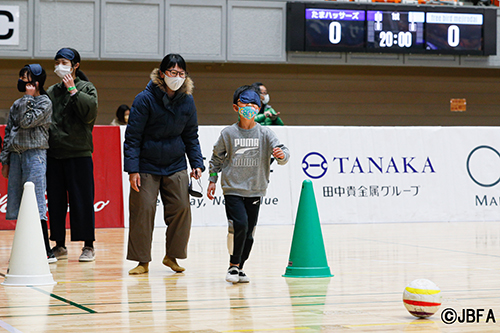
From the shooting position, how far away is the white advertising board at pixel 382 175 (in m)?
12.0

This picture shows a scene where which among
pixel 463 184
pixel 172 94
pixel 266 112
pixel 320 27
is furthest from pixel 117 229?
pixel 320 27

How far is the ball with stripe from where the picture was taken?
433cm

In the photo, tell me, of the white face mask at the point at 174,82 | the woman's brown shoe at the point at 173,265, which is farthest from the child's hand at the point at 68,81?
the woman's brown shoe at the point at 173,265

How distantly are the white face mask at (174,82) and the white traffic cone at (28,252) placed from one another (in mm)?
1486

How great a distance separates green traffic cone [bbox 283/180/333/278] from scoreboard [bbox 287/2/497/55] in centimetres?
1043

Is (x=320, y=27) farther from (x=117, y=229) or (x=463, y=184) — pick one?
(x=117, y=229)

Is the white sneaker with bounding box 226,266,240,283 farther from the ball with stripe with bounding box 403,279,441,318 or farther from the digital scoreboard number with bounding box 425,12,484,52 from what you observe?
the digital scoreboard number with bounding box 425,12,484,52

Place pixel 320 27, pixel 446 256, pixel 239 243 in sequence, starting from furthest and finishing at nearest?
pixel 320 27, pixel 446 256, pixel 239 243

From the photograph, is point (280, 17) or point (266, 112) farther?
point (280, 17)

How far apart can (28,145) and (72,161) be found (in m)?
0.47

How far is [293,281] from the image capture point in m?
6.04

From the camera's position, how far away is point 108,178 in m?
11.2

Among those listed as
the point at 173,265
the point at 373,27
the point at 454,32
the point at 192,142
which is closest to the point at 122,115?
the point at 373,27

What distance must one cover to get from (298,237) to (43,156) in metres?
2.61
